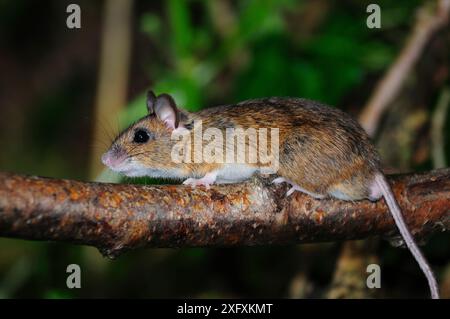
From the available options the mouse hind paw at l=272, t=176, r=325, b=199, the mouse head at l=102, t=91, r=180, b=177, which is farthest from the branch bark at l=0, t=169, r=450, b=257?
the mouse head at l=102, t=91, r=180, b=177

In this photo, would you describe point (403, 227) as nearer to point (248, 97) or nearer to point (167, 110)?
point (167, 110)

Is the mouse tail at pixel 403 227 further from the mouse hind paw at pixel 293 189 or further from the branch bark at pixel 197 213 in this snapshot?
the mouse hind paw at pixel 293 189

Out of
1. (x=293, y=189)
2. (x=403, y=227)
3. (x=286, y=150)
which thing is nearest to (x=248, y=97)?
(x=286, y=150)

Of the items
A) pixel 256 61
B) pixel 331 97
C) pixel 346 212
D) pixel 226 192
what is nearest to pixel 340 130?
pixel 346 212

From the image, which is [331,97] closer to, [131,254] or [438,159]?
[438,159]

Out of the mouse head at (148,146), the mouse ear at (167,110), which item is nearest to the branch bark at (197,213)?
the mouse ear at (167,110)
